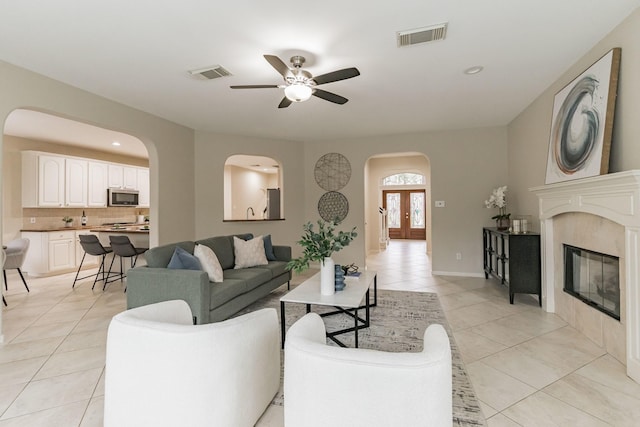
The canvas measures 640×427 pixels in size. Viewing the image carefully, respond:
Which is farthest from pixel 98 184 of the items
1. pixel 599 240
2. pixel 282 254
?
pixel 599 240

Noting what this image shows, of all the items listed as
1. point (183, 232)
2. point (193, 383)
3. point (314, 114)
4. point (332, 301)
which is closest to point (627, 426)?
point (332, 301)

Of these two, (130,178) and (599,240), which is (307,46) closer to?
(599,240)

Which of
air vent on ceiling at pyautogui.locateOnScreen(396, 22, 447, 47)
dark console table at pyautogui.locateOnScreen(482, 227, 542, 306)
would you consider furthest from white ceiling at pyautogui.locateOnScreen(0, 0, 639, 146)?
dark console table at pyautogui.locateOnScreen(482, 227, 542, 306)

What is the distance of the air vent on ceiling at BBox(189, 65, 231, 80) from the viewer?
304 cm

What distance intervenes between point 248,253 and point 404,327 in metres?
2.16

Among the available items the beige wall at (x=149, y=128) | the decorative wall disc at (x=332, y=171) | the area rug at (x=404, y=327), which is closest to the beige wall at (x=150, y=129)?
the beige wall at (x=149, y=128)

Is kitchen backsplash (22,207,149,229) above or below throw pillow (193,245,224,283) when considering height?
above

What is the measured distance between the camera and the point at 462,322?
3.18 meters

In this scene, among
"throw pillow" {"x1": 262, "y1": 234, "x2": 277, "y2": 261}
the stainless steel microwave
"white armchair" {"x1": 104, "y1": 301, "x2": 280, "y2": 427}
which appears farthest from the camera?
the stainless steel microwave

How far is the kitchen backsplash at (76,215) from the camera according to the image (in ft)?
18.9

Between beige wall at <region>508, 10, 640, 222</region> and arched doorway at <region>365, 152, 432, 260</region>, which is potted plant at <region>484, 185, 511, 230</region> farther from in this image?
arched doorway at <region>365, 152, 432, 260</region>

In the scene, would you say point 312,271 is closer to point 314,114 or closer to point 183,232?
point 183,232

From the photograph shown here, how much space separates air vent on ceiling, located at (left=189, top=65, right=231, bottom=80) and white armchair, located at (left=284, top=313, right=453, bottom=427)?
9.50ft

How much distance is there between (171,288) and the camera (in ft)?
9.16
